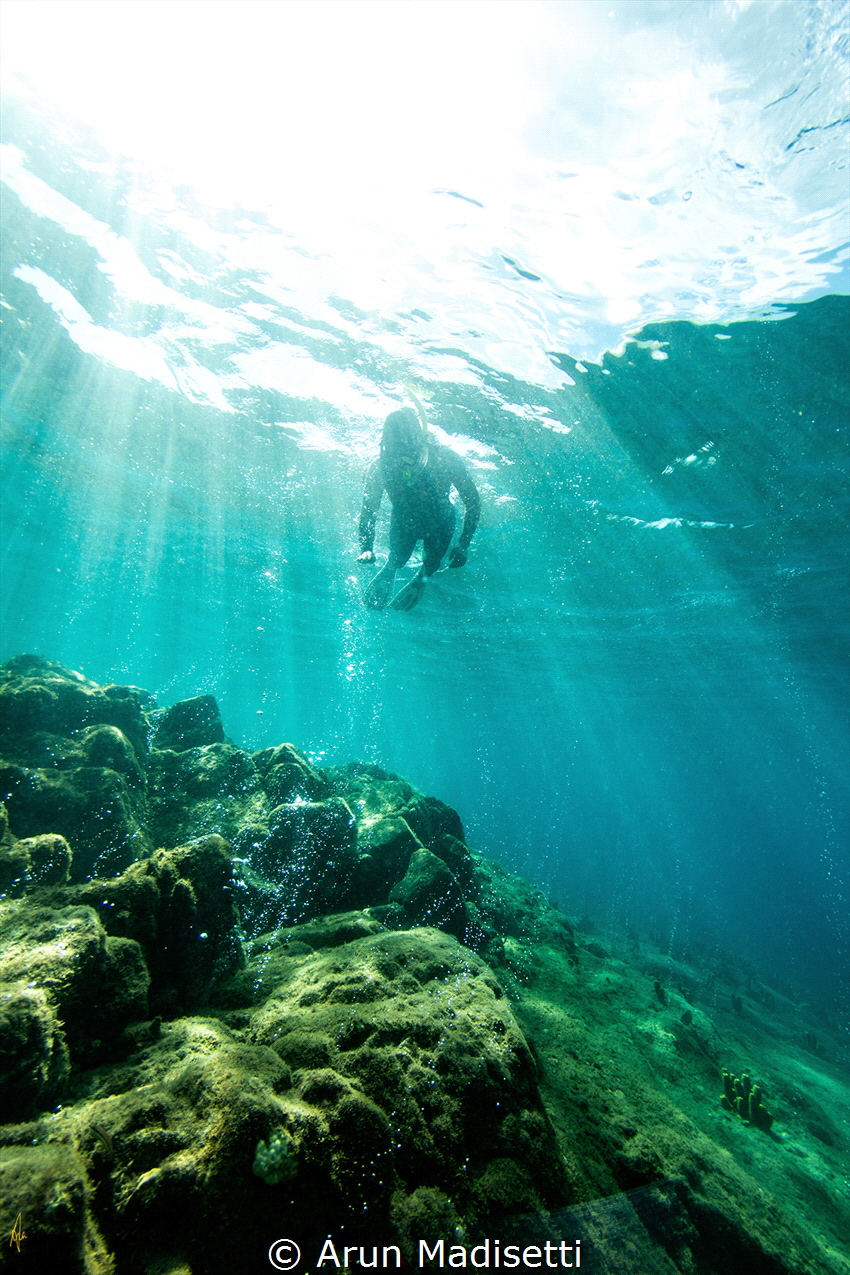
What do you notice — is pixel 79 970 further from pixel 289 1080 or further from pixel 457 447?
pixel 457 447

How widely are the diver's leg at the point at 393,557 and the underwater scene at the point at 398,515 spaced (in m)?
0.08

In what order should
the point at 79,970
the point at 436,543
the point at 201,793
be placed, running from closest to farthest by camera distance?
the point at 79,970 < the point at 201,793 < the point at 436,543

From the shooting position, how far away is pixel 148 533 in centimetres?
2436

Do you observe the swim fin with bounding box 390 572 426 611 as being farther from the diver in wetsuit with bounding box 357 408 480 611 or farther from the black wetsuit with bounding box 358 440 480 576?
the black wetsuit with bounding box 358 440 480 576

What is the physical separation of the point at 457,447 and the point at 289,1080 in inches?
540

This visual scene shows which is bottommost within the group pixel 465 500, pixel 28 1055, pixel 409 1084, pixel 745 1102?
pixel 745 1102

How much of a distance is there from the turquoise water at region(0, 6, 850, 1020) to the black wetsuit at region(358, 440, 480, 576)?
14.3 feet

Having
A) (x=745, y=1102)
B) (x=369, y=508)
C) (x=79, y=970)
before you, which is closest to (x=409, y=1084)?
(x=79, y=970)

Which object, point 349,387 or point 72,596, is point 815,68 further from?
point 72,596

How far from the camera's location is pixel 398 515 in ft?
26.8

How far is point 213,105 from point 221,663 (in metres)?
58.9

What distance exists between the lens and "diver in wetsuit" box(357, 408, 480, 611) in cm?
708
